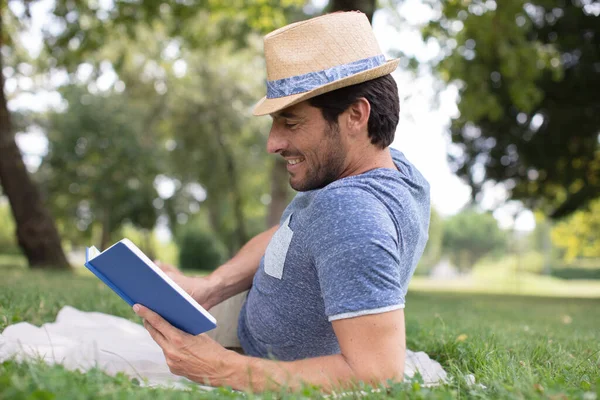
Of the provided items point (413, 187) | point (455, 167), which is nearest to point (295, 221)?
point (413, 187)

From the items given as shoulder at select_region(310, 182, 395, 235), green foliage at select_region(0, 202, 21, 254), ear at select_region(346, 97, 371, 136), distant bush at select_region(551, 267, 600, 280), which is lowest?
distant bush at select_region(551, 267, 600, 280)

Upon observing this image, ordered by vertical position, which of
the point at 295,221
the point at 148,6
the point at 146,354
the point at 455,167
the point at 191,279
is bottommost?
the point at 455,167

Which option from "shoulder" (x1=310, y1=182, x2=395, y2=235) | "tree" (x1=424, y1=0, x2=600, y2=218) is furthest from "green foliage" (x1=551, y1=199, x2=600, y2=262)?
"shoulder" (x1=310, y1=182, x2=395, y2=235)

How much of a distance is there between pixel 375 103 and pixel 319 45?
1.08 feet

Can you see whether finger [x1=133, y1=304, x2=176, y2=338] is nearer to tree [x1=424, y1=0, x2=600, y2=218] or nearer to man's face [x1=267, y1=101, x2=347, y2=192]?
man's face [x1=267, y1=101, x2=347, y2=192]

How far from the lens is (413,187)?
2.65 meters

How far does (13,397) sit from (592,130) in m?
16.1

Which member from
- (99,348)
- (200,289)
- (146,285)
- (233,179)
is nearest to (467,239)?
(233,179)

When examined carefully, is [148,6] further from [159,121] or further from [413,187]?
[159,121]

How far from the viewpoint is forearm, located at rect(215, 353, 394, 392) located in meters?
2.11

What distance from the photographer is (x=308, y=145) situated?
2541 mm

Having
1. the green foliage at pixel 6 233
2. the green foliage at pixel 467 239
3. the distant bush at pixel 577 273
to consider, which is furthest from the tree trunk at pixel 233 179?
the green foliage at pixel 467 239

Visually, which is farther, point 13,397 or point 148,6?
point 148,6

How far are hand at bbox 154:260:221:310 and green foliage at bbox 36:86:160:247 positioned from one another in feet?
80.8
